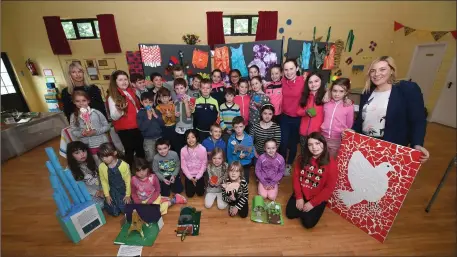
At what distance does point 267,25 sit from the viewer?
5156 millimetres

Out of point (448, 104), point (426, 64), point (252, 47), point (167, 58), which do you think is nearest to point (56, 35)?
point (167, 58)

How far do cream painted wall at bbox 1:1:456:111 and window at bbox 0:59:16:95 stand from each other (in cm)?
24

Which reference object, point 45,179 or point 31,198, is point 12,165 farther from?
point 31,198

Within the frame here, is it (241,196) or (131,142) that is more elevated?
(131,142)

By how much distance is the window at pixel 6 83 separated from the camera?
5191 millimetres

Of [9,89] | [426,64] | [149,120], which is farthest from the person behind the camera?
[9,89]

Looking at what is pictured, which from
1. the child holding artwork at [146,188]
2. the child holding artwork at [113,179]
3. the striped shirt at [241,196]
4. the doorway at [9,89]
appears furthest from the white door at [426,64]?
the doorway at [9,89]

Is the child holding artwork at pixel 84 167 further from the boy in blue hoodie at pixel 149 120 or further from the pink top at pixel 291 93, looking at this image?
the pink top at pixel 291 93

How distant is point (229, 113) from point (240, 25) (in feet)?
12.0

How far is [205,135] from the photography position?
273 cm

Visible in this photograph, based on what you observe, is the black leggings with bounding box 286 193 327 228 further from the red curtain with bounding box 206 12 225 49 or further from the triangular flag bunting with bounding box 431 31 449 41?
the triangular flag bunting with bounding box 431 31 449 41

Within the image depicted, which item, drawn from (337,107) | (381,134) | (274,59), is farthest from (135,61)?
(381,134)

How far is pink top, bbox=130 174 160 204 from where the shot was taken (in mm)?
2145

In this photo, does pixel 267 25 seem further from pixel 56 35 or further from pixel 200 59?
pixel 56 35
